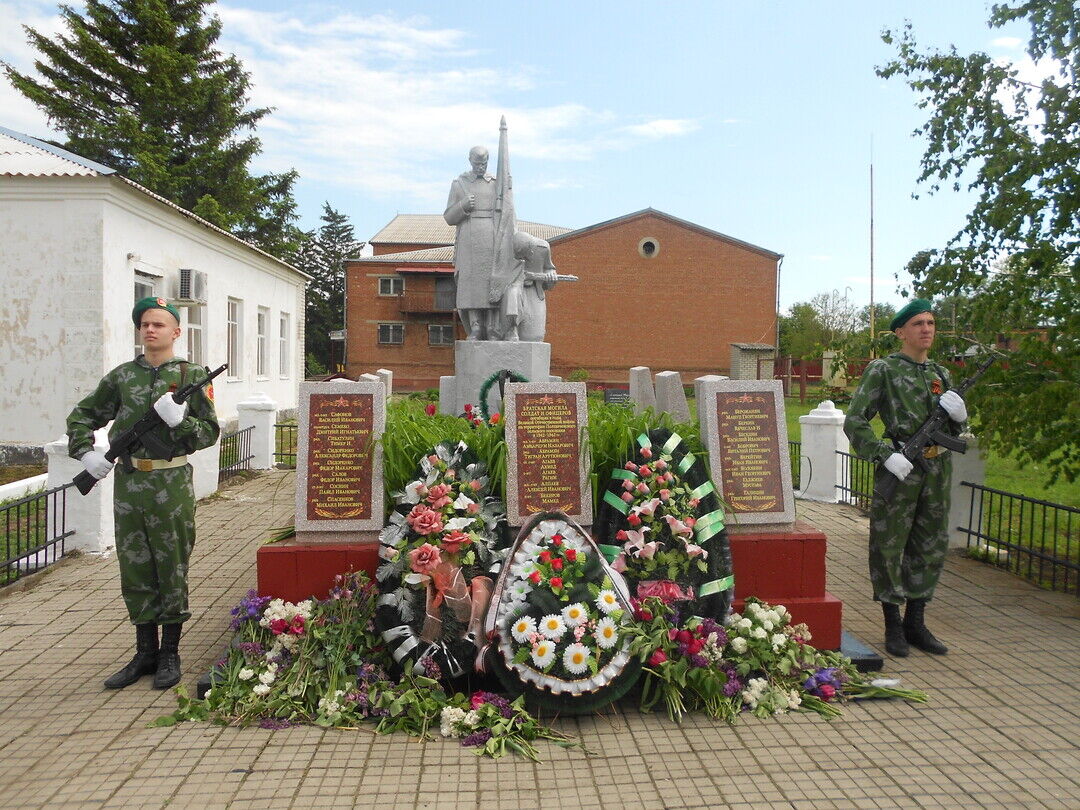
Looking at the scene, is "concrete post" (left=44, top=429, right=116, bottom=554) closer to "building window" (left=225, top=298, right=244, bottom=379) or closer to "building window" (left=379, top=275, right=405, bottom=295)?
"building window" (left=225, top=298, right=244, bottom=379)

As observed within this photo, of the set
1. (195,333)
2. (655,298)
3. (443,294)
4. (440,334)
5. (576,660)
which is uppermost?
(443,294)

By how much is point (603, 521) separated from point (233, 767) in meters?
2.23

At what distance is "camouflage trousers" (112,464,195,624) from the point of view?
420 cm

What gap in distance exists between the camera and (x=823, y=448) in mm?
10266

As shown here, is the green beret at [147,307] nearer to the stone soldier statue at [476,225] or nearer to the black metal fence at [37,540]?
the black metal fence at [37,540]

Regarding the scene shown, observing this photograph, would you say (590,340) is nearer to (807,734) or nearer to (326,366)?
(326,366)

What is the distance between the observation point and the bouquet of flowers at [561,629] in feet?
12.2

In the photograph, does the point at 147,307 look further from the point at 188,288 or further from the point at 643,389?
the point at 188,288

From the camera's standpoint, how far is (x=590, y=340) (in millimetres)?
36125

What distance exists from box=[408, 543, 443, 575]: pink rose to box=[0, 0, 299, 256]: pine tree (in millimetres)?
25246

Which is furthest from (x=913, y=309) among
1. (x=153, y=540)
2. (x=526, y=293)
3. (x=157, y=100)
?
(x=157, y=100)

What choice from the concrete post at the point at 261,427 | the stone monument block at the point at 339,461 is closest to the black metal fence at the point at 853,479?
the stone monument block at the point at 339,461

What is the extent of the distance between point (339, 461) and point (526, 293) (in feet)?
15.1

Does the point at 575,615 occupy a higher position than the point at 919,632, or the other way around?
the point at 575,615
